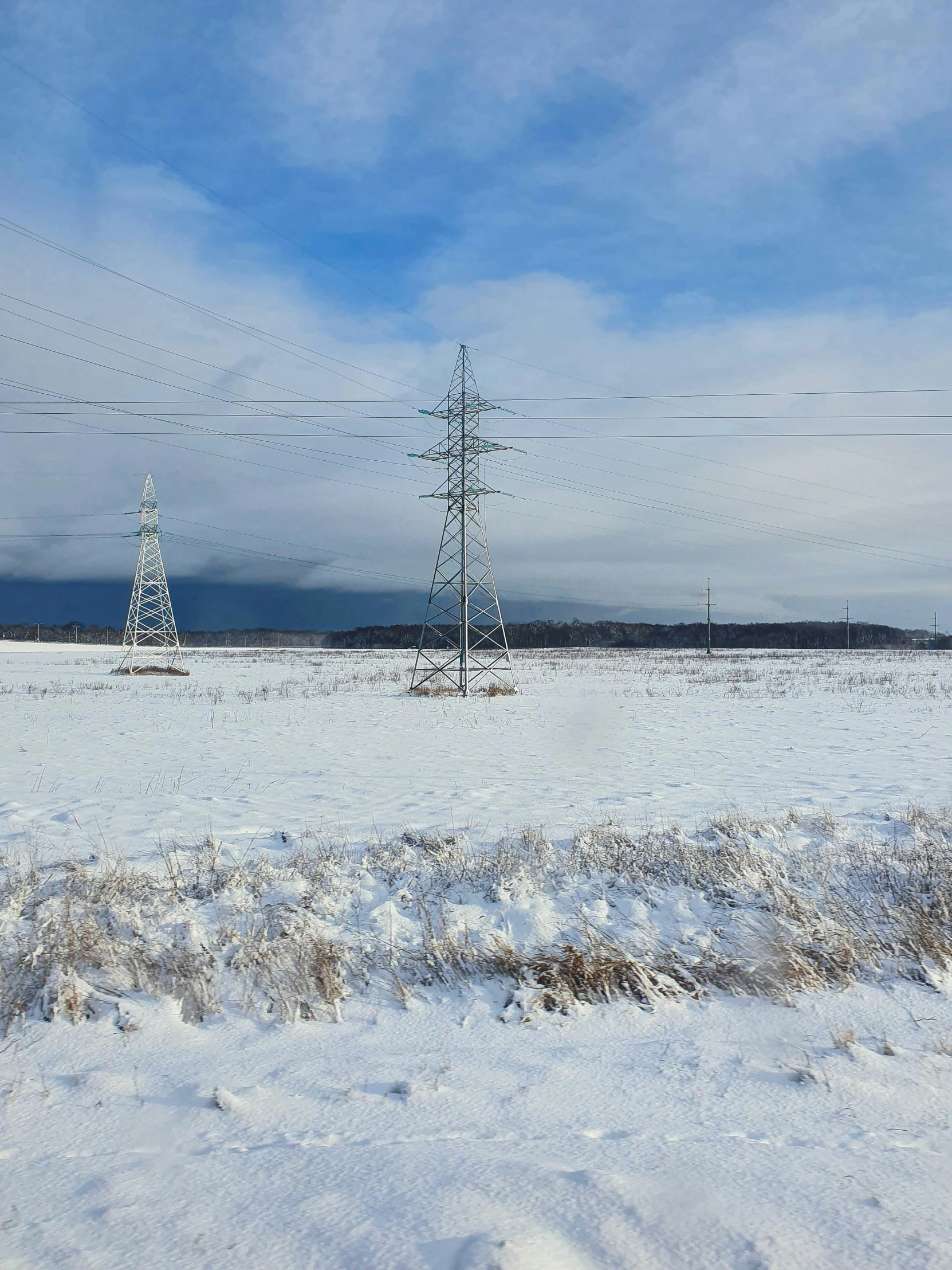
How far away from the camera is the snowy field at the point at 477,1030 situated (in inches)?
106

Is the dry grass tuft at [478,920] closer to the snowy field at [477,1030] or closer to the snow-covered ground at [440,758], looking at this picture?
the snowy field at [477,1030]

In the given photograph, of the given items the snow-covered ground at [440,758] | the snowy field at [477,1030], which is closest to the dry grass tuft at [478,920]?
the snowy field at [477,1030]

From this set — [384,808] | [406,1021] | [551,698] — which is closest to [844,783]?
[384,808]

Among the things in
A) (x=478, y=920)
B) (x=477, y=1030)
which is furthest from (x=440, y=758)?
(x=477, y=1030)

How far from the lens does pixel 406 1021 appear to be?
430 centimetres

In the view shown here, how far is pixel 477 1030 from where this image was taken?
13.8ft

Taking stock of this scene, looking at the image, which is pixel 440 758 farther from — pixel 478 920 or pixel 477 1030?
pixel 477 1030

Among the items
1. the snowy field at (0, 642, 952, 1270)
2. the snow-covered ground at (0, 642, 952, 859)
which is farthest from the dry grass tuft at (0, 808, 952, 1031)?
the snow-covered ground at (0, 642, 952, 859)

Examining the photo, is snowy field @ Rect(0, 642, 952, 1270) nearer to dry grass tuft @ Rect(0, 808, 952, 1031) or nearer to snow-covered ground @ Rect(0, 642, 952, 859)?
dry grass tuft @ Rect(0, 808, 952, 1031)

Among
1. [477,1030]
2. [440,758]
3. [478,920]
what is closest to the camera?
[477,1030]

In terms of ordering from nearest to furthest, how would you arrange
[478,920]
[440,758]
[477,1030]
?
[477,1030] → [478,920] → [440,758]

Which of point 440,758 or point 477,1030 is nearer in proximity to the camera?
point 477,1030

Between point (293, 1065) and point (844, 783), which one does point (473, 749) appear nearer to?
point (844, 783)

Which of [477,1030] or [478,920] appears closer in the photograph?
[477,1030]
